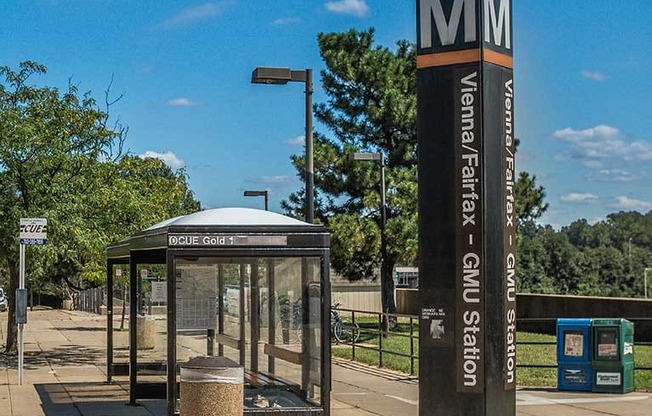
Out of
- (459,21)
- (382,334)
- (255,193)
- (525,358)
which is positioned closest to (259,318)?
(459,21)

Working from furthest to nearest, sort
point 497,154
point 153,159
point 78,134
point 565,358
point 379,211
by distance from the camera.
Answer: point 379,211 < point 153,159 < point 78,134 < point 565,358 < point 497,154

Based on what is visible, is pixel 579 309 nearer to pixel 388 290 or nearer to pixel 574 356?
pixel 388 290

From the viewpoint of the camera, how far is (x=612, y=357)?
15.0 metres

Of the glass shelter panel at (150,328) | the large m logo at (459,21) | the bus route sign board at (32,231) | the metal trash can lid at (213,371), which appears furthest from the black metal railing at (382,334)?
the large m logo at (459,21)

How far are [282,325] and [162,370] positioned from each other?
288 cm

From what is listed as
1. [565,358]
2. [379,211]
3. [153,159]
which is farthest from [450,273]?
[379,211]

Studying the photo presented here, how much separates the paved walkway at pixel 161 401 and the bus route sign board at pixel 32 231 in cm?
240

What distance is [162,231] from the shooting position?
11.3 meters

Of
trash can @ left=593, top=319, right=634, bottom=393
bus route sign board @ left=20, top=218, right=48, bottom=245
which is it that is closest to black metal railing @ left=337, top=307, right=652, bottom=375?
trash can @ left=593, top=319, right=634, bottom=393

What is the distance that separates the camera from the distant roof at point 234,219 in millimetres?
11219

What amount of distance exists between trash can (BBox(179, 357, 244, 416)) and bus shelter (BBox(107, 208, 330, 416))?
109cm

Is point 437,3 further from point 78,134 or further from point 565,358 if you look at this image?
point 78,134

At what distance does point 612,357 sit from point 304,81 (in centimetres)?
625

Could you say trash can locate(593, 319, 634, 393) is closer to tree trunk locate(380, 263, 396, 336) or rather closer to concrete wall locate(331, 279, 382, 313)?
tree trunk locate(380, 263, 396, 336)
